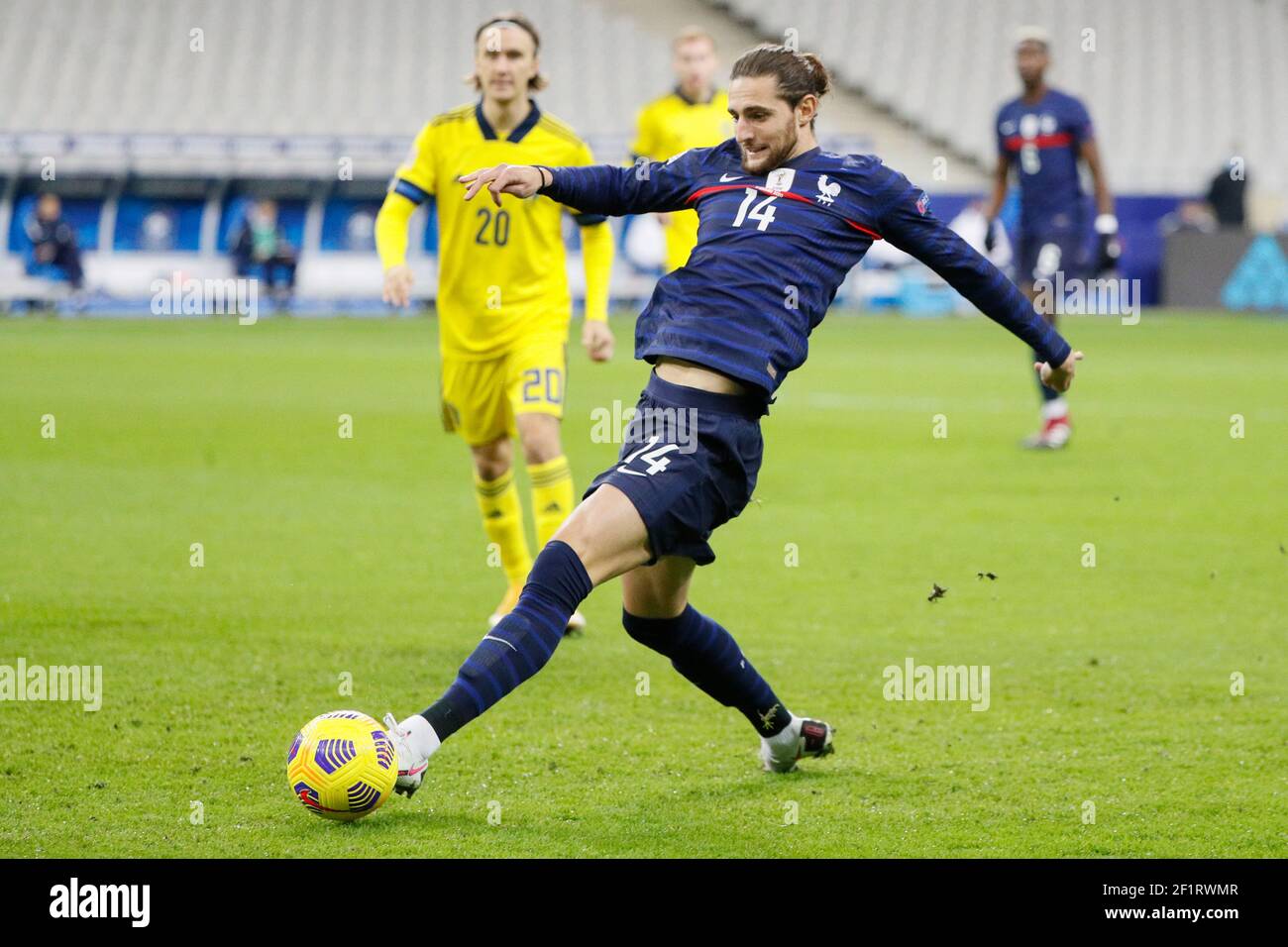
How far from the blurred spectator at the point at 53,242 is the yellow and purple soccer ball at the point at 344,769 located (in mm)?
26394

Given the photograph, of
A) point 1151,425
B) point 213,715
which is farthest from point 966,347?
point 213,715

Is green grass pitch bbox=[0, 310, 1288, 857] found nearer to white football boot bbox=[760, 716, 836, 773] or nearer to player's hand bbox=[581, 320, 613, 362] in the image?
white football boot bbox=[760, 716, 836, 773]

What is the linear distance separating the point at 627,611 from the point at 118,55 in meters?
34.2

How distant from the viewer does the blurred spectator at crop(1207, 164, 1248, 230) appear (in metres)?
29.6

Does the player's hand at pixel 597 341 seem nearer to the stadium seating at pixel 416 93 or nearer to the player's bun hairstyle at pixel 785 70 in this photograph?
the player's bun hairstyle at pixel 785 70

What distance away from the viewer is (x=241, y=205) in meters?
32.4

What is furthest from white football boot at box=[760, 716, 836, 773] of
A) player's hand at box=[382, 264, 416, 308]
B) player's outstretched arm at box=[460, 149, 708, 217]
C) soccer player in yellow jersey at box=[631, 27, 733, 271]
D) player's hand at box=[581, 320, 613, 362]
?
soccer player in yellow jersey at box=[631, 27, 733, 271]

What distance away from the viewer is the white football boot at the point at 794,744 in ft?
16.0

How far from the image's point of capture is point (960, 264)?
4.48m

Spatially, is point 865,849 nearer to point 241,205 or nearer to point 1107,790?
point 1107,790

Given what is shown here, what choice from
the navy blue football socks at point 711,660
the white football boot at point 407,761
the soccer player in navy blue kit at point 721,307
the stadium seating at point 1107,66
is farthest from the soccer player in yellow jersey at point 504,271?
the stadium seating at point 1107,66

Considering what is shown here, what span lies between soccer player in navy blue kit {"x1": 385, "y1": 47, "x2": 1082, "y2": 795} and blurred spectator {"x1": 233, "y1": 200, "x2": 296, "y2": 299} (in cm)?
2645

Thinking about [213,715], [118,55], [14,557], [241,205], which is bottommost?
[213,715]
